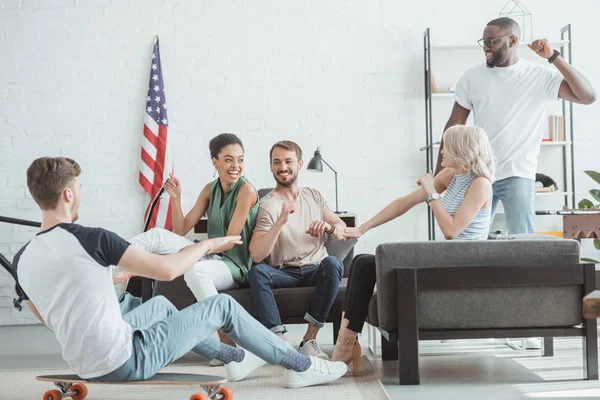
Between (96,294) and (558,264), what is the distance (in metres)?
1.83

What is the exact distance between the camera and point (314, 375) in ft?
10.9

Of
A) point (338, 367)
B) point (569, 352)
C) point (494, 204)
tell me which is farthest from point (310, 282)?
point (569, 352)

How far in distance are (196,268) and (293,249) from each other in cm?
60

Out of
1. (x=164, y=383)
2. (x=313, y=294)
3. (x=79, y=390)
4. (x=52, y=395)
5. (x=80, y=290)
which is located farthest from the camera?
(x=313, y=294)

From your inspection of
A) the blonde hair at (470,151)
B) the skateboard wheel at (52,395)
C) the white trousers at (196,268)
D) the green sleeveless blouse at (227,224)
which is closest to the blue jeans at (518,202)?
the blonde hair at (470,151)

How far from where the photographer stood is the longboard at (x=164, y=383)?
9.19 feet

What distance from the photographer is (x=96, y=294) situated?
2641 millimetres

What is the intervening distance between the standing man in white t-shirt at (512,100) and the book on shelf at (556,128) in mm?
1437

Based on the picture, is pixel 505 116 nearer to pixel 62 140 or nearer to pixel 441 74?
pixel 441 74

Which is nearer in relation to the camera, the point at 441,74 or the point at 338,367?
the point at 338,367

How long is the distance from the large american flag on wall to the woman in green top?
4.89ft

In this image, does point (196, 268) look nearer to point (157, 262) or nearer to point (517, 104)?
point (157, 262)

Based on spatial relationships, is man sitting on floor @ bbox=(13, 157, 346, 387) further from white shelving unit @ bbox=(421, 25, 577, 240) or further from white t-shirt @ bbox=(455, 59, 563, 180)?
white shelving unit @ bbox=(421, 25, 577, 240)

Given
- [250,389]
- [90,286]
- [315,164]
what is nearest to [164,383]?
[90,286]
